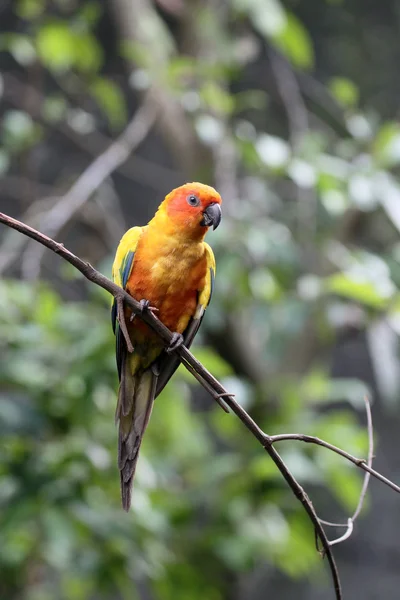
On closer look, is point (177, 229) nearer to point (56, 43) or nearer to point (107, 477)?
point (107, 477)

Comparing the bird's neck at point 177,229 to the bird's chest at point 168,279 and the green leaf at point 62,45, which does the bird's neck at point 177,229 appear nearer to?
the bird's chest at point 168,279

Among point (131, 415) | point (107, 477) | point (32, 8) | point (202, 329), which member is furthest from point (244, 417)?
point (32, 8)

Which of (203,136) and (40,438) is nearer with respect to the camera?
(40,438)

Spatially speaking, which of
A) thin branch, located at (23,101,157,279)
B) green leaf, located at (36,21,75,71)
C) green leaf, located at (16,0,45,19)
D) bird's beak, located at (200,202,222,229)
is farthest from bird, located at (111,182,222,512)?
green leaf, located at (16,0,45,19)

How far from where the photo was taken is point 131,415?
1449 mm

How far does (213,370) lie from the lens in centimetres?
216

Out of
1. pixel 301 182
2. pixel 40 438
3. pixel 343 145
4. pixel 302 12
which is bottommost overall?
pixel 40 438

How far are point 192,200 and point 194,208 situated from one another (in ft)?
0.06

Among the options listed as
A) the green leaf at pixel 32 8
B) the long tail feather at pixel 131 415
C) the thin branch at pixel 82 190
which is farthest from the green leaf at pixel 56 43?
the long tail feather at pixel 131 415

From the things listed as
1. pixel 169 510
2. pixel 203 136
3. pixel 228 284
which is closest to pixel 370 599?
pixel 169 510

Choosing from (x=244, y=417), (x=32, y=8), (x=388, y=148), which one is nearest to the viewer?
(x=244, y=417)

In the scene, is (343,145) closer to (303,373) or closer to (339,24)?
(303,373)

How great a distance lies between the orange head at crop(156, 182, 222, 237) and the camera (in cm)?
153

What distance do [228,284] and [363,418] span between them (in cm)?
275
